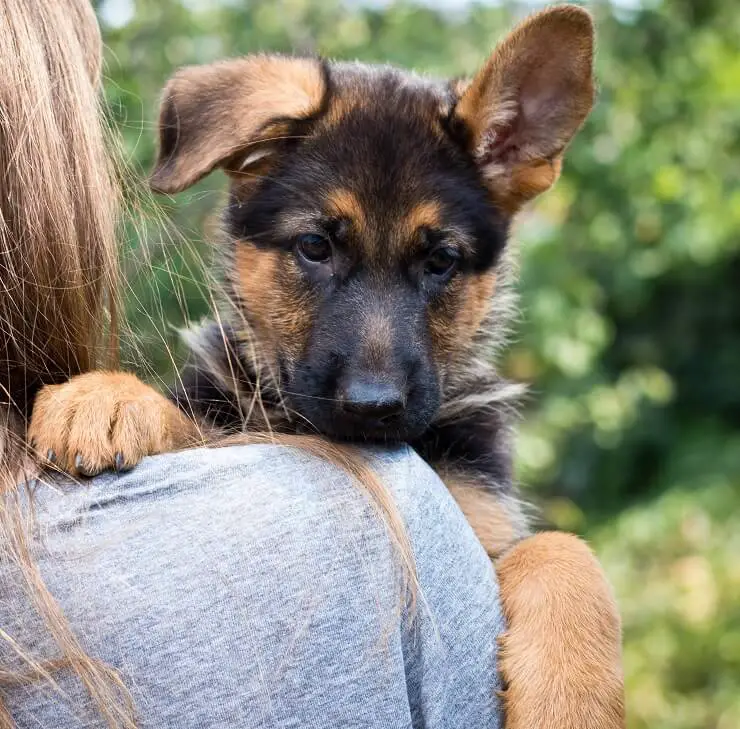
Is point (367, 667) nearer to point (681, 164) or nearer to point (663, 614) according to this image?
point (681, 164)

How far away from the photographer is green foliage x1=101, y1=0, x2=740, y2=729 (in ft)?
17.6

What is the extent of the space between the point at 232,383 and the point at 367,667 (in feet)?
4.52

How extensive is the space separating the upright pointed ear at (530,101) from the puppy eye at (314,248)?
567 mm

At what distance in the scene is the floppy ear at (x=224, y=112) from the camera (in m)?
2.55

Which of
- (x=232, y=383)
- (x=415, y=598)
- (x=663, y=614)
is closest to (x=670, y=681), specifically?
(x=663, y=614)

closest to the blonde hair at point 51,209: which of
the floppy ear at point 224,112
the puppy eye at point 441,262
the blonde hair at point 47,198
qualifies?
the blonde hair at point 47,198

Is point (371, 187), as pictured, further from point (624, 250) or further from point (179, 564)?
point (624, 250)

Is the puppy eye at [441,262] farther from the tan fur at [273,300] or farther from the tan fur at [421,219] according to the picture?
the tan fur at [273,300]

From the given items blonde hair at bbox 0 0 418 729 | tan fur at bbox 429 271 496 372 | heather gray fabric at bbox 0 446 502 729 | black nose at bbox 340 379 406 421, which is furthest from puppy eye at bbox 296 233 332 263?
heather gray fabric at bbox 0 446 502 729

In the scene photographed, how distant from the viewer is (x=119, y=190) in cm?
196

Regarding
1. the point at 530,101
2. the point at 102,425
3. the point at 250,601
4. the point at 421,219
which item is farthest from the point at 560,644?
the point at 530,101

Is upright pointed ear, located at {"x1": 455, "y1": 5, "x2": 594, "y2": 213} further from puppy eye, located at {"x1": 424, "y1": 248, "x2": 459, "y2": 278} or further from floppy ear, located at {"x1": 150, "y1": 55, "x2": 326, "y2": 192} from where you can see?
floppy ear, located at {"x1": 150, "y1": 55, "x2": 326, "y2": 192}

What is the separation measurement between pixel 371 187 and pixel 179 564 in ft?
4.81

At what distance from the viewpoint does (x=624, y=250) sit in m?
6.68
